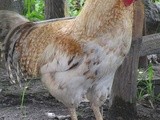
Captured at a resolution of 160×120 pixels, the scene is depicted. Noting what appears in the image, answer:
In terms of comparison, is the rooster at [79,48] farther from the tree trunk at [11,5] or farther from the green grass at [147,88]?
the tree trunk at [11,5]

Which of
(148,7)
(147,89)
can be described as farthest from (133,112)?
(148,7)

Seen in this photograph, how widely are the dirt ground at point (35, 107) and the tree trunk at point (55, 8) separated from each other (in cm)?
70

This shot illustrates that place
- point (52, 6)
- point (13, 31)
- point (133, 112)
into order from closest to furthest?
point (13, 31)
point (133, 112)
point (52, 6)

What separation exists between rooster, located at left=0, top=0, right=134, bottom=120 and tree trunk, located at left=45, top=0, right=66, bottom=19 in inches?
44.2

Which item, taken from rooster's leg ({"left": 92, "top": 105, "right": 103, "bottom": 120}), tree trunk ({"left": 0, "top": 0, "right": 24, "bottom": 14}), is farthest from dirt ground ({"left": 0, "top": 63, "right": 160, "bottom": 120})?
tree trunk ({"left": 0, "top": 0, "right": 24, "bottom": 14})

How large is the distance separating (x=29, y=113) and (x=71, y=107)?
856mm

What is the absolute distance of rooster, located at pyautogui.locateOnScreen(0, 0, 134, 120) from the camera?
3.28 meters

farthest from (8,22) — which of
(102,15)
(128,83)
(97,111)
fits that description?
(128,83)

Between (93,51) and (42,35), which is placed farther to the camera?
(42,35)

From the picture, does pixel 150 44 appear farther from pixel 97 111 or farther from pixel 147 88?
pixel 97 111

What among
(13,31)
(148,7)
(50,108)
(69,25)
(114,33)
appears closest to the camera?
(114,33)

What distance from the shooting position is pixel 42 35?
358cm

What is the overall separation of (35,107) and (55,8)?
3.22ft

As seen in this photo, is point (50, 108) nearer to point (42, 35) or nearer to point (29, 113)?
point (29, 113)
